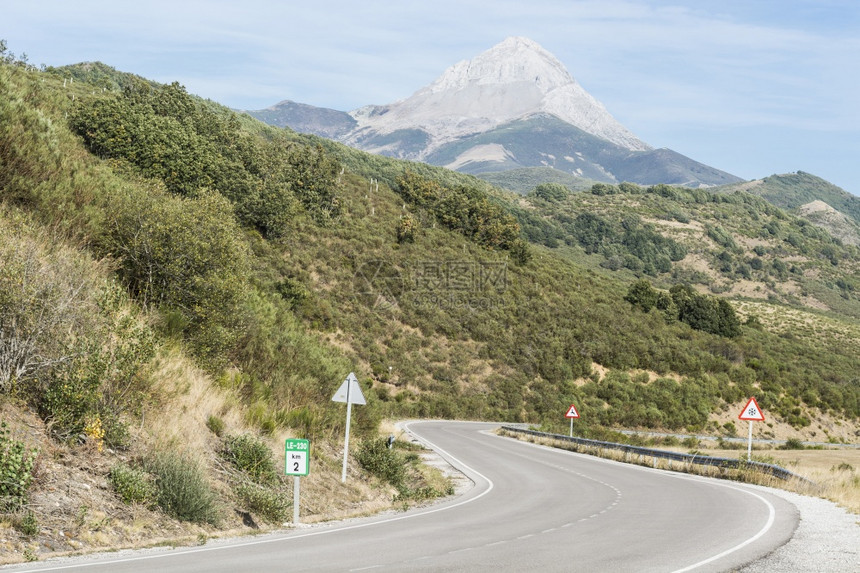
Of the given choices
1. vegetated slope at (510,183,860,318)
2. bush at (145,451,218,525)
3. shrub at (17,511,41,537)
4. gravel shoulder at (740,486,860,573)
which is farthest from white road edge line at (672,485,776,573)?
vegetated slope at (510,183,860,318)

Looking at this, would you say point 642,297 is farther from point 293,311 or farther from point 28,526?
point 28,526

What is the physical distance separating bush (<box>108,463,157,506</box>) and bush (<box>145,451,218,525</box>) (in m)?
0.16

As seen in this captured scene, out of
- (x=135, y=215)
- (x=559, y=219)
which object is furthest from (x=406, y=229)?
(x=559, y=219)

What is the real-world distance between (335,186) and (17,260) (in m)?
66.4

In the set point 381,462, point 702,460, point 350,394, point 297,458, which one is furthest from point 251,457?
point 702,460

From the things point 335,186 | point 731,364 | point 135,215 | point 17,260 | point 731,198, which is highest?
point 731,198

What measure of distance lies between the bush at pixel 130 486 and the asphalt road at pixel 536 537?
154 cm

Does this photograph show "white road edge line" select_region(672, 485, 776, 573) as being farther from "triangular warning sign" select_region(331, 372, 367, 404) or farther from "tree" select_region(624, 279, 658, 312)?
"tree" select_region(624, 279, 658, 312)

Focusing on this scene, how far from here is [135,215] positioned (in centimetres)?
1992

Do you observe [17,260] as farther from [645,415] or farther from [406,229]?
[406,229]

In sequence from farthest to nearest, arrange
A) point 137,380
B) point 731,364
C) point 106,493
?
point 731,364 < point 137,380 < point 106,493

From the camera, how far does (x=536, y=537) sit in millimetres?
11922

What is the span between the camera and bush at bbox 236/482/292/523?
12867mm

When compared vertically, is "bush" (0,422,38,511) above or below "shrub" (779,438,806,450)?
above
